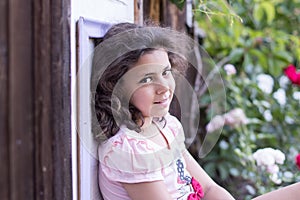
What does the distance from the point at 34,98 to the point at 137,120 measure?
1.47ft

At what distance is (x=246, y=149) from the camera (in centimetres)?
270

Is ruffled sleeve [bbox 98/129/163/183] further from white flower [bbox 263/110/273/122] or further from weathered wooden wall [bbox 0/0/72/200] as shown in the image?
white flower [bbox 263/110/273/122]

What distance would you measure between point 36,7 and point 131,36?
41cm

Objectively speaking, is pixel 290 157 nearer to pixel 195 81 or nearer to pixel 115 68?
pixel 195 81

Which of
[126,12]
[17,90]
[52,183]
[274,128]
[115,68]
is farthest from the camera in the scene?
[274,128]

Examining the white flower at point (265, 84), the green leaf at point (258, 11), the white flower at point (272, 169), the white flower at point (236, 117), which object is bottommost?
the white flower at point (272, 169)

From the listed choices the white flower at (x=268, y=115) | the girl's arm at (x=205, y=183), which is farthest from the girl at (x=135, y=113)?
the white flower at (x=268, y=115)

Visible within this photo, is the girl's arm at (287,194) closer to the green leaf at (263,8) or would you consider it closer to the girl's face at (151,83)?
the girl's face at (151,83)

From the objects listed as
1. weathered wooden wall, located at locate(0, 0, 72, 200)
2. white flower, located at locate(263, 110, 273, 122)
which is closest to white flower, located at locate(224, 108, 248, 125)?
white flower, located at locate(263, 110, 273, 122)

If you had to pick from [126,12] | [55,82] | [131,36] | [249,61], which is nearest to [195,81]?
[249,61]

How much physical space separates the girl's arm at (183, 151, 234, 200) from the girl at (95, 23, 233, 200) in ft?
0.47

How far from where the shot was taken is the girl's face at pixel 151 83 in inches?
53.1

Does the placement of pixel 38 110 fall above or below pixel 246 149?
above

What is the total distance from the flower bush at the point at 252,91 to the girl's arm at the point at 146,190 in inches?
62.4
